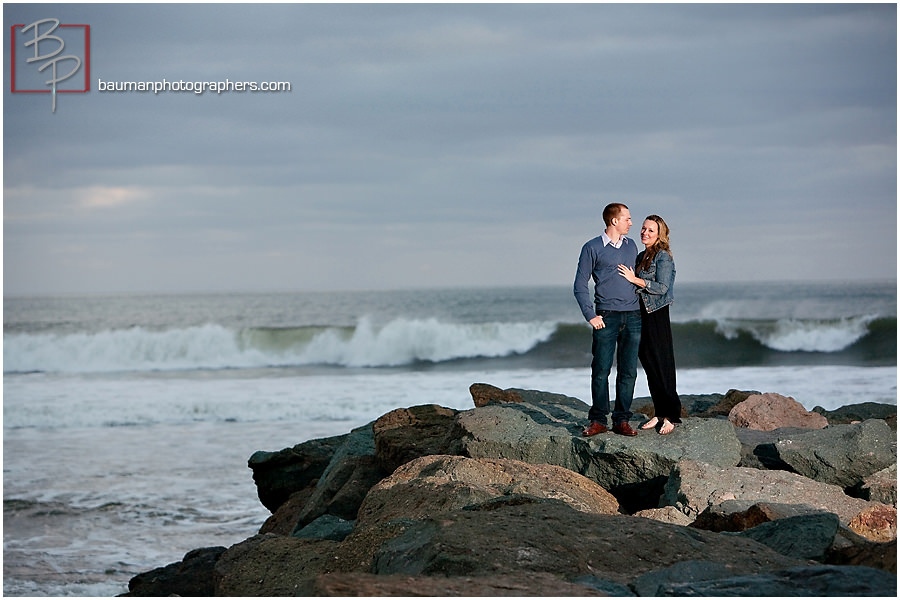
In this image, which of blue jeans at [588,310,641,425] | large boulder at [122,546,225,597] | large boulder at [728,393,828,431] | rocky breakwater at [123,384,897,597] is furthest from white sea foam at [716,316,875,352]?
large boulder at [122,546,225,597]

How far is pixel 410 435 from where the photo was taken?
6.62 metres

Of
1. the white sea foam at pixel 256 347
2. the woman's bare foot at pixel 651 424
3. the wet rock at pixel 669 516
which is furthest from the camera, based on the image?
the white sea foam at pixel 256 347

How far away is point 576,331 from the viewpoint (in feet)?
89.9

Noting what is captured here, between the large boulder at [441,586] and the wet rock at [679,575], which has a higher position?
the large boulder at [441,586]

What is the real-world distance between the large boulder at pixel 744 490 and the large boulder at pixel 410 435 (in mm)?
1667

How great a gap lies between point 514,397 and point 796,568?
15.0 feet

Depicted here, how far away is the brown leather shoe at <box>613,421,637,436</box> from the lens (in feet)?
19.0

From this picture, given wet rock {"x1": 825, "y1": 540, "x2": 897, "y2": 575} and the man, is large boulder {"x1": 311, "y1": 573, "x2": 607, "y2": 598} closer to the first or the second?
wet rock {"x1": 825, "y1": 540, "x2": 897, "y2": 575}

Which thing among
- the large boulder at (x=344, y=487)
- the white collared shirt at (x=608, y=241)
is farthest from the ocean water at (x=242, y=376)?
the white collared shirt at (x=608, y=241)

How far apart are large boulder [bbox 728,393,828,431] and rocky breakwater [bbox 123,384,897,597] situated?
15 mm

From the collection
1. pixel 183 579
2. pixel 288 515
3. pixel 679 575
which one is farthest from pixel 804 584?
pixel 288 515

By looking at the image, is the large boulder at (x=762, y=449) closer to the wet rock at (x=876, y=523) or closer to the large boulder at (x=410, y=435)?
the wet rock at (x=876, y=523)

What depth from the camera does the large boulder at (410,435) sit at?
637 centimetres

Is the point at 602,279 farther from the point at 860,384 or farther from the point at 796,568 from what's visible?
the point at 860,384
